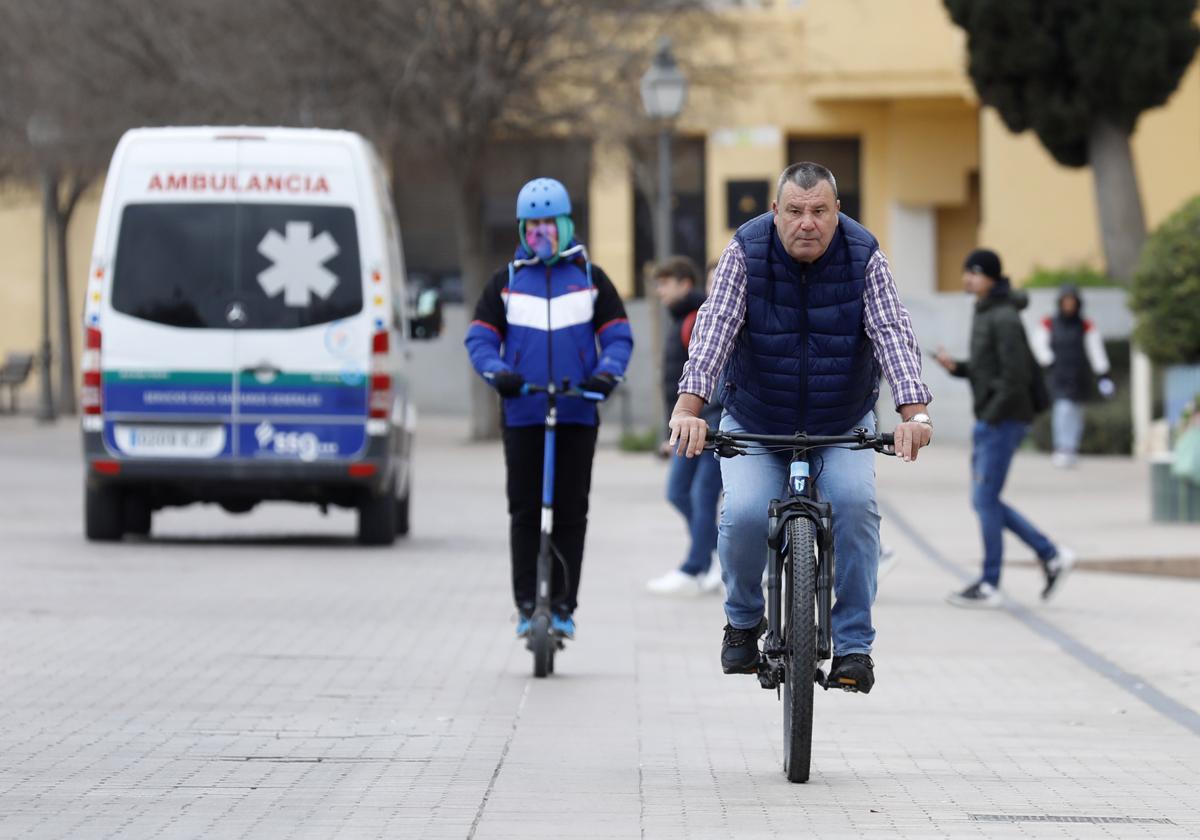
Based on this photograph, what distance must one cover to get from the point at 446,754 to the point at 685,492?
6.15 metres

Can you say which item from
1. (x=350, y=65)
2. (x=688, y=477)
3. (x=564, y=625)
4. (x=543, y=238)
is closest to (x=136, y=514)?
(x=688, y=477)

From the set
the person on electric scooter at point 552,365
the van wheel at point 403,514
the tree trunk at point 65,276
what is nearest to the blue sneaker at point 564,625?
the person on electric scooter at point 552,365

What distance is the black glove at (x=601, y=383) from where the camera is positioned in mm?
9805

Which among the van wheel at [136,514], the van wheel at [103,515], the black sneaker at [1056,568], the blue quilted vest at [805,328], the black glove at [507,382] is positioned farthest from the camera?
the van wheel at [136,514]

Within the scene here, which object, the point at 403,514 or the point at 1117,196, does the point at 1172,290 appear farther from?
the point at 403,514

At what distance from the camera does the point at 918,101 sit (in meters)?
37.8

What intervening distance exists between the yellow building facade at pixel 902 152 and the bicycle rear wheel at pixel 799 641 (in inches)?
1016

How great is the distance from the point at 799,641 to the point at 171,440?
902 cm

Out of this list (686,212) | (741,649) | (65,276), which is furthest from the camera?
(686,212)

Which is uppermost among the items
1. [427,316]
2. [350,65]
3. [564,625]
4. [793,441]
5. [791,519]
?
[350,65]

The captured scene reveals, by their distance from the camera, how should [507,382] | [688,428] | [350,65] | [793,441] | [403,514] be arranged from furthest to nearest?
[350,65]
[403,514]
[507,382]
[793,441]
[688,428]

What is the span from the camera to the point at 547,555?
9969mm

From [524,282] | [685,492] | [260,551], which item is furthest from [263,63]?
[524,282]

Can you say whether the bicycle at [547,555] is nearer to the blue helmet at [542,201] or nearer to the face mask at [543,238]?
the face mask at [543,238]
